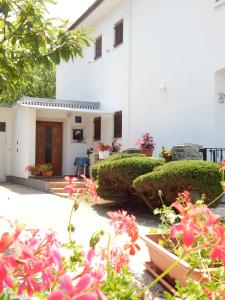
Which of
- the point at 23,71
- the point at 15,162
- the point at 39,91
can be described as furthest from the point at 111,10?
the point at 39,91

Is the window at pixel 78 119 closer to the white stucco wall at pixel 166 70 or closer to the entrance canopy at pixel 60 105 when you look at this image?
the entrance canopy at pixel 60 105

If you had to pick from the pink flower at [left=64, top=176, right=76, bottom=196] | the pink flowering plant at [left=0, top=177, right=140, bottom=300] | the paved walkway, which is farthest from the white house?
the pink flowering plant at [left=0, top=177, right=140, bottom=300]

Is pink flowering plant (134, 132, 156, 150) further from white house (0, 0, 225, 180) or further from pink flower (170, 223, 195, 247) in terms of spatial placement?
pink flower (170, 223, 195, 247)

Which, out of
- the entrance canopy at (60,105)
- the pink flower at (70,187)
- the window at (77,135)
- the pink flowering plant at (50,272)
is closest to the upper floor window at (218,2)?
the entrance canopy at (60,105)

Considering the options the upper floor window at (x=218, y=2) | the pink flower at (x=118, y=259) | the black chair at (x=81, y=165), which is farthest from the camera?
the black chair at (x=81, y=165)

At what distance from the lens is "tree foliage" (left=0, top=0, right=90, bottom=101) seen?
5.30 metres

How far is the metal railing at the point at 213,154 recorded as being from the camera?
10.6 m

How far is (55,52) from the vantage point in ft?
17.6

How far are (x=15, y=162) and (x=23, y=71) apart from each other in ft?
45.7

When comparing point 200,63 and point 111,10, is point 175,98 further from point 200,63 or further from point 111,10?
point 111,10

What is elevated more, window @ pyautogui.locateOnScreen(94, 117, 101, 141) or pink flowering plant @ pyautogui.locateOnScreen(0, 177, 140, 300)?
window @ pyautogui.locateOnScreen(94, 117, 101, 141)

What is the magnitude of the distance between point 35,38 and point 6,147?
15.4 metres

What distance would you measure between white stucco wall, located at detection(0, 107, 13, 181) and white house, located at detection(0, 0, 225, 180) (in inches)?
1.9

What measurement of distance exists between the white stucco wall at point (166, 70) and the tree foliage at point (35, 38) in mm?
6593
